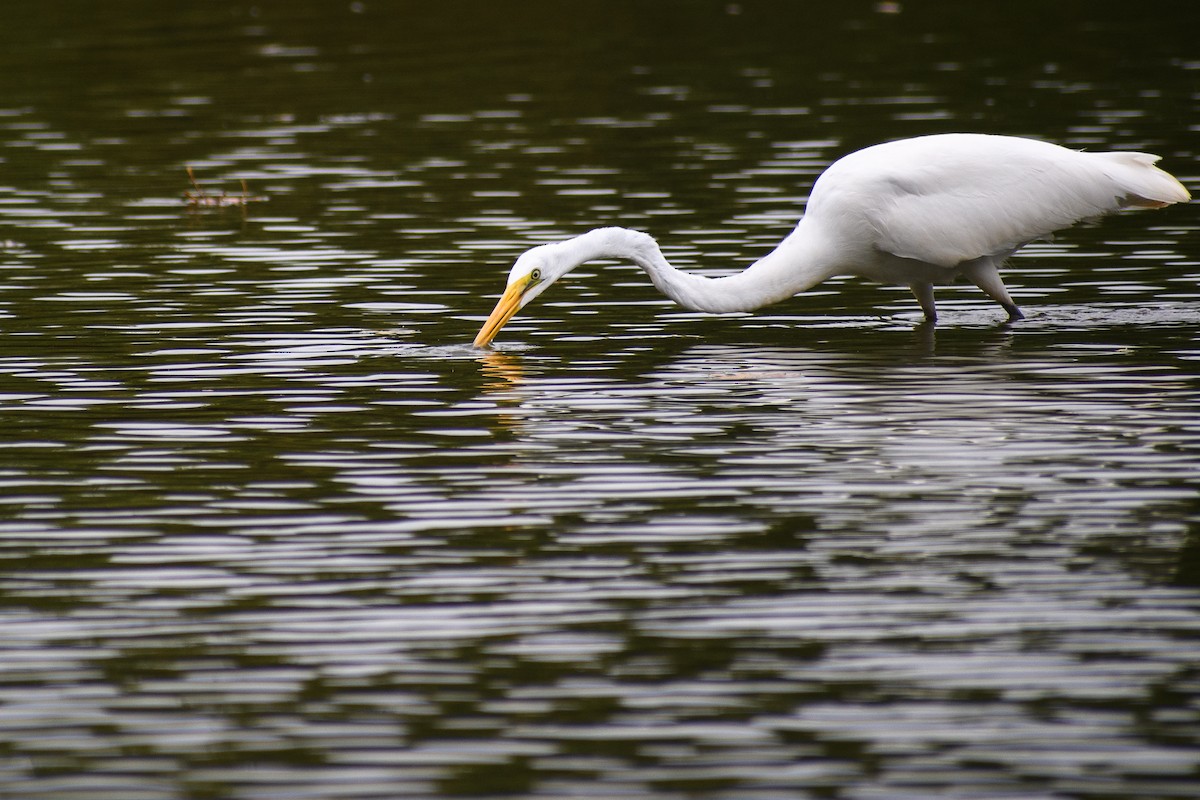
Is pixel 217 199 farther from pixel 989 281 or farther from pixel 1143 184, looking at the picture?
pixel 1143 184

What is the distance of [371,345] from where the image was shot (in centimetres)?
1434

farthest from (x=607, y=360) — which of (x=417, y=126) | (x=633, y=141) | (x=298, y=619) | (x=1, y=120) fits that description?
(x=1, y=120)

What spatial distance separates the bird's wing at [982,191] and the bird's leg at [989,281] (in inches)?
3.9

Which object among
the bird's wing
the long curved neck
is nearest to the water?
the long curved neck

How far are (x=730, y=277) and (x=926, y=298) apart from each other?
1.78m

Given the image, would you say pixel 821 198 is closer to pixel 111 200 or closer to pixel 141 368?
pixel 141 368

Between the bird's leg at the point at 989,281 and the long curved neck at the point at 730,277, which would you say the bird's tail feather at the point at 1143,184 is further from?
the long curved neck at the point at 730,277

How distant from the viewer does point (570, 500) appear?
32.5ft

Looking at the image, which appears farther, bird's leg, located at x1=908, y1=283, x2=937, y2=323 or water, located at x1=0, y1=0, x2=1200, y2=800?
bird's leg, located at x1=908, y1=283, x2=937, y2=323

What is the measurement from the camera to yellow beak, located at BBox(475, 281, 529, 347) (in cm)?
1389

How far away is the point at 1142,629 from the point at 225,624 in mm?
3581

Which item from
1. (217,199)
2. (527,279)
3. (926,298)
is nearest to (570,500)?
(527,279)

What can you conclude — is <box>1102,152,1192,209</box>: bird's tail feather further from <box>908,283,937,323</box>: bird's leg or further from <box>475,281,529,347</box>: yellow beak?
<box>475,281,529,347</box>: yellow beak

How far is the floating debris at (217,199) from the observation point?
21.0m
